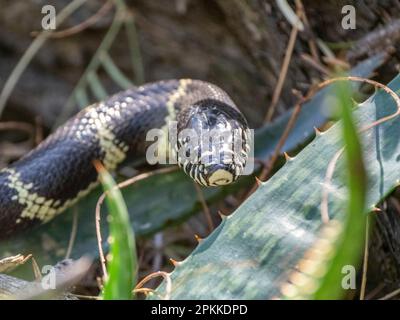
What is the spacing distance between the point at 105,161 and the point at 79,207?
0.24 meters

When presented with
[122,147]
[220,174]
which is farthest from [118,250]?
[122,147]

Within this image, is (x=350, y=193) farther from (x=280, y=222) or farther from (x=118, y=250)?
(x=280, y=222)

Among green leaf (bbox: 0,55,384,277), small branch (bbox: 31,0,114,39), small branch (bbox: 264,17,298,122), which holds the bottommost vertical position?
green leaf (bbox: 0,55,384,277)

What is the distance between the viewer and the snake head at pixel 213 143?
2330mm

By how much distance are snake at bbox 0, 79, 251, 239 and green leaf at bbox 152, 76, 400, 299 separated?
463mm

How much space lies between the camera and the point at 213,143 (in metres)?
2.45

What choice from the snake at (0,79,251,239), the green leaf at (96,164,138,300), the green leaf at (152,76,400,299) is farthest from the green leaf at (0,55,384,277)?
the green leaf at (96,164,138,300)

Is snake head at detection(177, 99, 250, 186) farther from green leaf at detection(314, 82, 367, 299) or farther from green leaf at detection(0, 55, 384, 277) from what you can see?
green leaf at detection(314, 82, 367, 299)

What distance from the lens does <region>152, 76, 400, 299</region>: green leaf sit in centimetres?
162

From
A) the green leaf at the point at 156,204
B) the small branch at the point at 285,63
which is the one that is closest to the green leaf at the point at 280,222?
the green leaf at the point at 156,204

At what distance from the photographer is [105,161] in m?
2.98

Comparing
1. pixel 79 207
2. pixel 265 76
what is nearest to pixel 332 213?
pixel 79 207

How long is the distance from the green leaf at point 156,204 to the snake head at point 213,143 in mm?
159

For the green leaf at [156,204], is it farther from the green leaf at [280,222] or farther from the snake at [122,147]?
the green leaf at [280,222]
